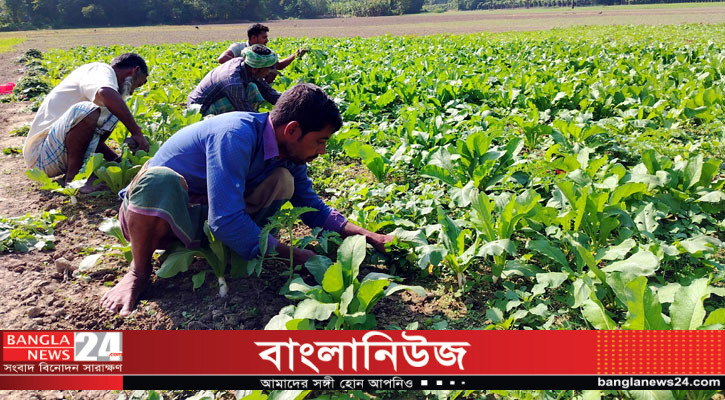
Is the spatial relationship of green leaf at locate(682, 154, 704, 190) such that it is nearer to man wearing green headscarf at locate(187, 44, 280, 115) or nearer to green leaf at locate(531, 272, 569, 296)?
green leaf at locate(531, 272, 569, 296)

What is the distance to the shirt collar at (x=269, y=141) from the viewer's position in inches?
99.7

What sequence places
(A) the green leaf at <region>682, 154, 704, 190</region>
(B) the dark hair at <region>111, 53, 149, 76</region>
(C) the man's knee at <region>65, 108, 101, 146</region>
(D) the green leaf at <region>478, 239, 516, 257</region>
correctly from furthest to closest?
(B) the dark hair at <region>111, 53, 149, 76</region> < (C) the man's knee at <region>65, 108, 101, 146</region> < (A) the green leaf at <region>682, 154, 704, 190</region> < (D) the green leaf at <region>478, 239, 516, 257</region>

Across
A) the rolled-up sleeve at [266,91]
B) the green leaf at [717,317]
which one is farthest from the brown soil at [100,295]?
the rolled-up sleeve at [266,91]

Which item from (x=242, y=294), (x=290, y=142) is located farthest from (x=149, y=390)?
(x=290, y=142)

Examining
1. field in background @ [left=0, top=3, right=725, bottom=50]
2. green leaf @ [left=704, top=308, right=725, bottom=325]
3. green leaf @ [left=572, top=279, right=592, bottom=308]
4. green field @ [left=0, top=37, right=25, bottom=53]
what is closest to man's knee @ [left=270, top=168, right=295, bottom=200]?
green leaf @ [left=572, top=279, right=592, bottom=308]

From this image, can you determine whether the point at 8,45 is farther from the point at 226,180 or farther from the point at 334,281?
the point at 334,281

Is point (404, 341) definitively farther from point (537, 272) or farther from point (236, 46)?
point (236, 46)

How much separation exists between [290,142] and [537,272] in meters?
1.53

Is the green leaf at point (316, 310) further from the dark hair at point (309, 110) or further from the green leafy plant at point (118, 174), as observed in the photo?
the green leafy plant at point (118, 174)

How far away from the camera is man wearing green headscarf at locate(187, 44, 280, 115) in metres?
4.77

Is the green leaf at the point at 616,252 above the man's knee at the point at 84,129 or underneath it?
underneath

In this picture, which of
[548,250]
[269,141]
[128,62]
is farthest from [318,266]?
[128,62]

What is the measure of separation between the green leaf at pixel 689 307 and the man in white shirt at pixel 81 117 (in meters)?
4.26

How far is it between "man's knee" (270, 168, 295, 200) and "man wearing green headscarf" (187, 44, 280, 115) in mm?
2427
